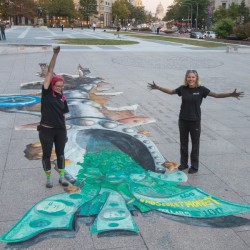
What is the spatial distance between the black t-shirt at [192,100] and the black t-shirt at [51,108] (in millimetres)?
1908

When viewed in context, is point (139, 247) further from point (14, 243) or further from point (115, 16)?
point (115, 16)

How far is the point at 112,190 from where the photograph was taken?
479cm

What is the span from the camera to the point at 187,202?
4566 mm

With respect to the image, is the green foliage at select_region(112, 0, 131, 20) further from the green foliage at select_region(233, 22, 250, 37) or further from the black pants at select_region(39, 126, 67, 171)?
the black pants at select_region(39, 126, 67, 171)

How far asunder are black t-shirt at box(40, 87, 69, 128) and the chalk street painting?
101 cm

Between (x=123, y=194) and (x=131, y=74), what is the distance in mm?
10841

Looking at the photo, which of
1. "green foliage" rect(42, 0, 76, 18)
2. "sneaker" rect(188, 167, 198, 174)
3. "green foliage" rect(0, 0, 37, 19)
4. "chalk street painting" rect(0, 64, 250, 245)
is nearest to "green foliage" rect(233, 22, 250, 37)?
"chalk street painting" rect(0, 64, 250, 245)

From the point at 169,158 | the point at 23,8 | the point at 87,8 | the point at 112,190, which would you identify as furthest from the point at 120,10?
the point at 112,190

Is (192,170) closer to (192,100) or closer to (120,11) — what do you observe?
(192,100)

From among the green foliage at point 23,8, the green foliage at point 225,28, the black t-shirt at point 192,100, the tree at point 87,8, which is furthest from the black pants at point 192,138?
the tree at point 87,8

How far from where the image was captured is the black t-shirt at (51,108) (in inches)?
177

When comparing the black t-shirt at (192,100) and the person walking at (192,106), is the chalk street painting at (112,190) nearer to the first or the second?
the person walking at (192,106)

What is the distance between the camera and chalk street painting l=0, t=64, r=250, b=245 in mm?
4027

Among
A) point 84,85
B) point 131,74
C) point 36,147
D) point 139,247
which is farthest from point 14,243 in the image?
point 131,74
